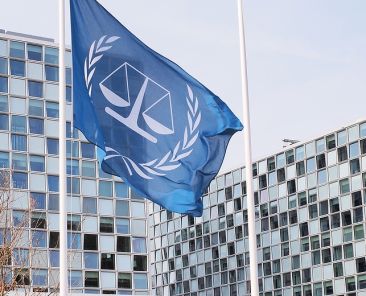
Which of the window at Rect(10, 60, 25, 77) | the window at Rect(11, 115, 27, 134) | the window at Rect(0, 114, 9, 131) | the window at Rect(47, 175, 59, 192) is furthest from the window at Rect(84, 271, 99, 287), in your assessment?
the window at Rect(10, 60, 25, 77)

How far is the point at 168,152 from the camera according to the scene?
21.6m

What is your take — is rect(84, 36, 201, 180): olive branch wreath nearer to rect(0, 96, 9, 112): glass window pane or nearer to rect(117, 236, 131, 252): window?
rect(0, 96, 9, 112): glass window pane

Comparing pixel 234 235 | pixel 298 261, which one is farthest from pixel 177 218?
pixel 298 261

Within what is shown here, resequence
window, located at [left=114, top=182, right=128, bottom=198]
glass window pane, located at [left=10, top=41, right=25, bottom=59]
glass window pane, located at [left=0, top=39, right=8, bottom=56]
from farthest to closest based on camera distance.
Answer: window, located at [left=114, top=182, right=128, bottom=198]
glass window pane, located at [left=10, top=41, right=25, bottom=59]
glass window pane, located at [left=0, top=39, right=8, bottom=56]

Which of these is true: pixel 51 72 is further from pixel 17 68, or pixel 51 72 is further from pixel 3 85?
pixel 3 85

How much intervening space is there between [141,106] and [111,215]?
5480cm

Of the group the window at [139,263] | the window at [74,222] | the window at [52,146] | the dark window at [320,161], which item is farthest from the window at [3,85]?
the dark window at [320,161]

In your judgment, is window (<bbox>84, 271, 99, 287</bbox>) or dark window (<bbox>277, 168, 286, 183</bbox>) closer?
window (<bbox>84, 271, 99, 287</bbox>)

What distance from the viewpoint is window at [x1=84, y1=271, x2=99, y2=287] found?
73188 millimetres

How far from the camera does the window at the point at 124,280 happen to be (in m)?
74.4

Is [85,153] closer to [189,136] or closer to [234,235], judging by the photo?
[234,235]

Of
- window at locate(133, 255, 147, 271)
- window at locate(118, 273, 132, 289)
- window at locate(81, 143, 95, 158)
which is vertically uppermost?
window at locate(81, 143, 95, 158)

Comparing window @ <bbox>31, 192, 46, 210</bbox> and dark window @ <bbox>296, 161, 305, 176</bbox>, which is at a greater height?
dark window @ <bbox>296, 161, 305, 176</bbox>

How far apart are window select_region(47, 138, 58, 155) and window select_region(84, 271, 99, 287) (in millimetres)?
9489
